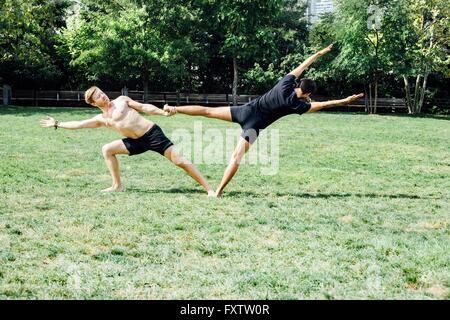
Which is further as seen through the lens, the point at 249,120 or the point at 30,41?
the point at 30,41

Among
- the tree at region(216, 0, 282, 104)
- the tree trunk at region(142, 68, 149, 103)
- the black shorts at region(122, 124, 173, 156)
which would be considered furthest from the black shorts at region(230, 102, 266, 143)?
the tree at region(216, 0, 282, 104)

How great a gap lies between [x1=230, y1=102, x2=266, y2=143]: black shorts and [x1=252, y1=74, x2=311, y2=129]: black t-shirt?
5 centimetres

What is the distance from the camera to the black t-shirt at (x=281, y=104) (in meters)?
7.32

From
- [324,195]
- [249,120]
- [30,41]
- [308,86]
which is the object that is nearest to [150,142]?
[249,120]

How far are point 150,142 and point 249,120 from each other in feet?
5.17

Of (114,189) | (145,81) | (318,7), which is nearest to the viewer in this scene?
(114,189)

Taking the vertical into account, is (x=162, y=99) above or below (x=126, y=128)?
above

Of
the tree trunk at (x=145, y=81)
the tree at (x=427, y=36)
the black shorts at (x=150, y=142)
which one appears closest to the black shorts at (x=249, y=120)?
the black shorts at (x=150, y=142)

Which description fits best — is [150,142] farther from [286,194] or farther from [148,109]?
[286,194]

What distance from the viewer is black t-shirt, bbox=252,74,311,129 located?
7320mm

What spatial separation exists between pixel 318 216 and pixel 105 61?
26.3m

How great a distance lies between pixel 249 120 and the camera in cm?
761

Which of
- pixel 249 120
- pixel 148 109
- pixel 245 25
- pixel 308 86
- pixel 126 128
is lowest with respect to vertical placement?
pixel 126 128

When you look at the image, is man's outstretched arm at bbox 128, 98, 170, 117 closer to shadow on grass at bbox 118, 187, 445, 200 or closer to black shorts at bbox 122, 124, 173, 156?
black shorts at bbox 122, 124, 173, 156
